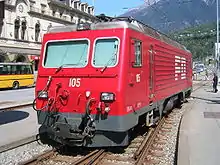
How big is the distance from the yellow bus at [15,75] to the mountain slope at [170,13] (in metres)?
12.9

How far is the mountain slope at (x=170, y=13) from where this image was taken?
2991 cm

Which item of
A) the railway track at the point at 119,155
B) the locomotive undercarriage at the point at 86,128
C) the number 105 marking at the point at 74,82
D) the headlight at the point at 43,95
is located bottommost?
the railway track at the point at 119,155

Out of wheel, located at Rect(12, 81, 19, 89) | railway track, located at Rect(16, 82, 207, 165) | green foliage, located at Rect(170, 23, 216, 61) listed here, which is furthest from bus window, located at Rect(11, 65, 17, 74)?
green foliage, located at Rect(170, 23, 216, 61)

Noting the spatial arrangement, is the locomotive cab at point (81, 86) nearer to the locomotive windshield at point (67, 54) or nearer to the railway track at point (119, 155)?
the locomotive windshield at point (67, 54)

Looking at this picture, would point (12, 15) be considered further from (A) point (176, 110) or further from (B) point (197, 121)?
(B) point (197, 121)

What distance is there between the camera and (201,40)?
8131 centimetres

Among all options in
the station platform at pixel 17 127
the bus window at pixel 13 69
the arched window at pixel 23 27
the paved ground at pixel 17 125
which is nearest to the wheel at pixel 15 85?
the bus window at pixel 13 69

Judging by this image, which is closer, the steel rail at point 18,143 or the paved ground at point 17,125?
the steel rail at point 18,143

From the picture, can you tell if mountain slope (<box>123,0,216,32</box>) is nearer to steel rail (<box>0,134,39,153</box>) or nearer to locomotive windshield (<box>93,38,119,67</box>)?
steel rail (<box>0,134,39,153</box>)

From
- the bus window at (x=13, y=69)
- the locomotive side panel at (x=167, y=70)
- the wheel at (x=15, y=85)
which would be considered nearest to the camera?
the locomotive side panel at (x=167, y=70)

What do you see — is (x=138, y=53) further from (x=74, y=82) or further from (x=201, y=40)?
(x=201, y=40)

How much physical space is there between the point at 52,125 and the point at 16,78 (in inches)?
1216

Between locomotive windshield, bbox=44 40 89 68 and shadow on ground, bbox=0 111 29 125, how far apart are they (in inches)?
211

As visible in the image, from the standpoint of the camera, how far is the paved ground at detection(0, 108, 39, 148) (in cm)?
1102
